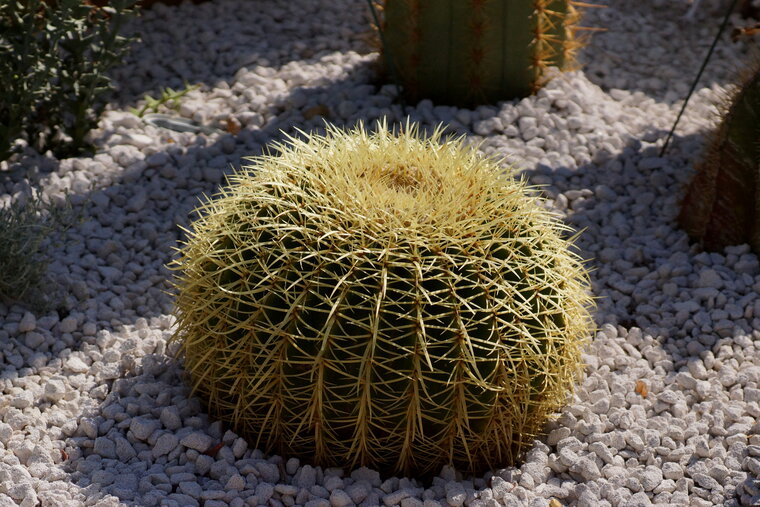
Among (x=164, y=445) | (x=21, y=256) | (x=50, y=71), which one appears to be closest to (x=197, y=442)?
(x=164, y=445)

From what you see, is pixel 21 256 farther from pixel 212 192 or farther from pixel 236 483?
pixel 236 483

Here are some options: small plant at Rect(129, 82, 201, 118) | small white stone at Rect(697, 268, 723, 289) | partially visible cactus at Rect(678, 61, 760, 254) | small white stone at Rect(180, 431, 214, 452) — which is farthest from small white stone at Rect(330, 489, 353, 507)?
small plant at Rect(129, 82, 201, 118)

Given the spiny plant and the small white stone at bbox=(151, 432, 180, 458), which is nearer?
the spiny plant

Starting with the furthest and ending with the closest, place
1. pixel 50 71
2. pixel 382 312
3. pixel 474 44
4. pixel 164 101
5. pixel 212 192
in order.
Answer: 1. pixel 164 101
2. pixel 474 44
3. pixel 212 192
4. pixel 50 71
5. pixel 382 312

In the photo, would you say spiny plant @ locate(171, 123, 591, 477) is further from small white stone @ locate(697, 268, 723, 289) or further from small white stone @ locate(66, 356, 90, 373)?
small white stone @ locate(697, 268, 723, 289)

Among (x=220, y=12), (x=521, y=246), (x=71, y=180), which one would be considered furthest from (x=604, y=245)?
(x=220, y=12)

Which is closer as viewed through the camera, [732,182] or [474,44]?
[732,182]

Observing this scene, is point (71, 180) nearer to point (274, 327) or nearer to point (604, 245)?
point (274, 327)
